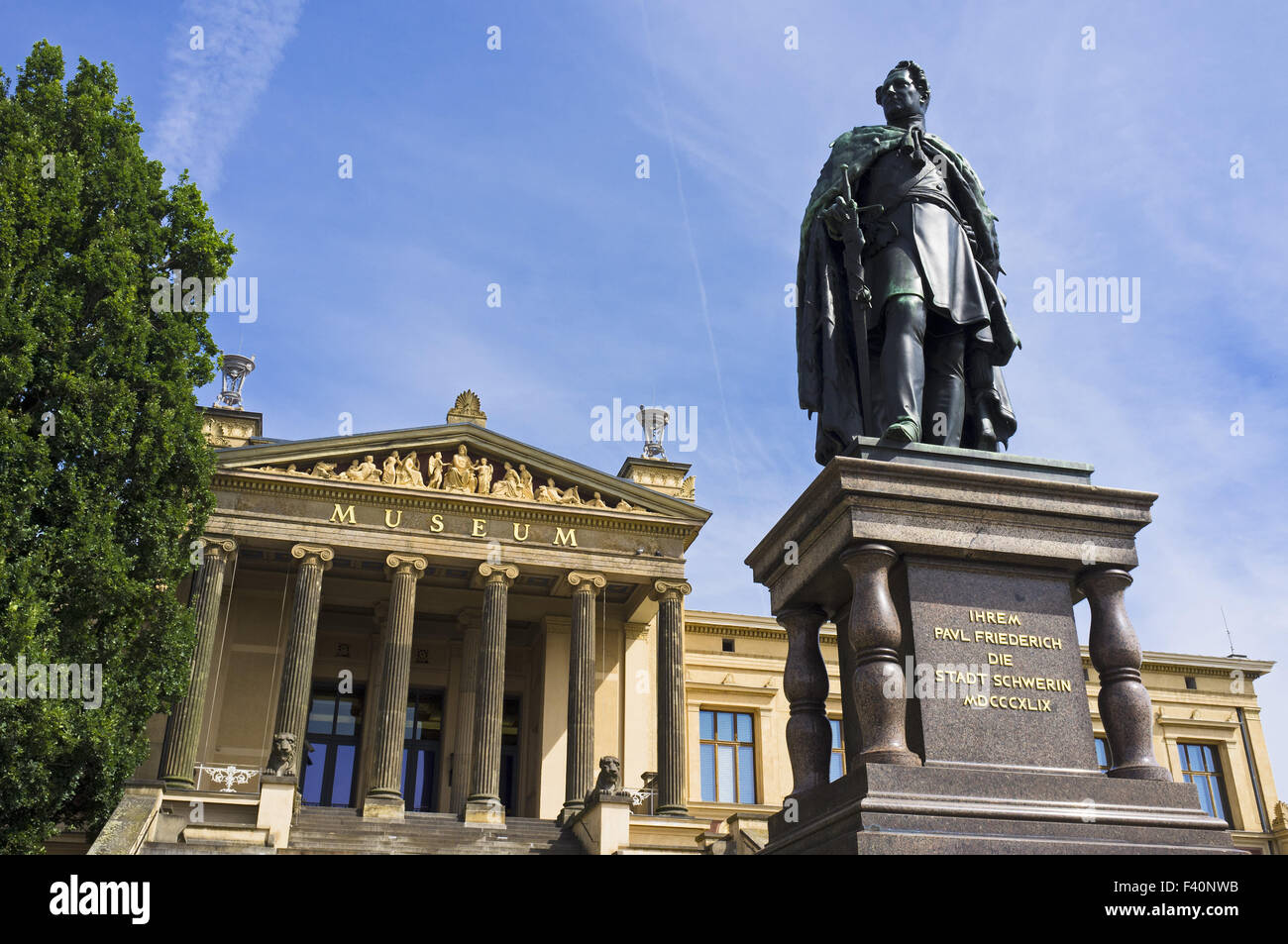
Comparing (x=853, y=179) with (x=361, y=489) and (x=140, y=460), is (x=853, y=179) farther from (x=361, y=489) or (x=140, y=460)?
(x=361, y=489)

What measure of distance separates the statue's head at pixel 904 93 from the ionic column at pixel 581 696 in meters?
21.8

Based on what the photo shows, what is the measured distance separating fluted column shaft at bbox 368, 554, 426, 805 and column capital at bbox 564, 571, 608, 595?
13.1 feet

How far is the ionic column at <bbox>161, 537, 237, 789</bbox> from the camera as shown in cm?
2556

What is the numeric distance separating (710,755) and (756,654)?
3675 mm

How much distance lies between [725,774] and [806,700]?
30.5 metres

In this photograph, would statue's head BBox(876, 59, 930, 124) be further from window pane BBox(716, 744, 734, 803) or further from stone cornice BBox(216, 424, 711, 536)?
window pane BBox(716, 744, 734, 803)

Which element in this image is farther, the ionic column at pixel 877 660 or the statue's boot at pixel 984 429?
the statue's boot at pixel 984 429

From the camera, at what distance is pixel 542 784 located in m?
30.8

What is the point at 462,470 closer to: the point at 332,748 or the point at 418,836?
the point at 332,748

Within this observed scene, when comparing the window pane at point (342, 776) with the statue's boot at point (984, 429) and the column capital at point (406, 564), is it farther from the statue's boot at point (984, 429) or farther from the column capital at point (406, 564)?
the statue's boot at point (984, 429)

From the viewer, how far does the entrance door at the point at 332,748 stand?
31547 millimetres

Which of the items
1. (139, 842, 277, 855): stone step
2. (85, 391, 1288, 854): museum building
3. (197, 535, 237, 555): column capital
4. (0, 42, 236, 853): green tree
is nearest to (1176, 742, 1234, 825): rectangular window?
(85, 391, 1288, 854): museum building

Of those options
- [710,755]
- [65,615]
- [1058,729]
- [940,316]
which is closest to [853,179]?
[940,316]

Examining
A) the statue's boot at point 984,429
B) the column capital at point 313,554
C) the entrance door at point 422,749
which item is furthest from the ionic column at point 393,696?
the statue's boot at point 984,429
